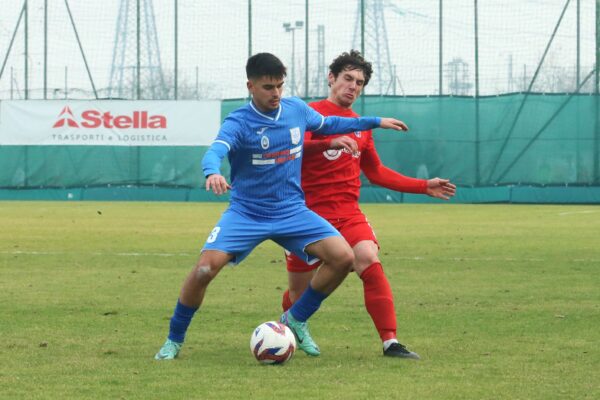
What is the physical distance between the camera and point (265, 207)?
7.27 m

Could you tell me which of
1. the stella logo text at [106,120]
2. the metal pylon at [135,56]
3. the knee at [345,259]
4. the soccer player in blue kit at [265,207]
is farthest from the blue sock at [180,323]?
the metal pylon at [135,56]

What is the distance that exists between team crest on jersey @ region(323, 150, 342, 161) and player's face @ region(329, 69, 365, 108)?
39 cm

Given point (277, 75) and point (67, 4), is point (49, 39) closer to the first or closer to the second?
point (67, 4)

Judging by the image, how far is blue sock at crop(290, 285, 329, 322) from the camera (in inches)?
296

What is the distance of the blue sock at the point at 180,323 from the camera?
7.18 meters

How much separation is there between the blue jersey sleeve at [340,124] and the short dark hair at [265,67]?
570 millimetres

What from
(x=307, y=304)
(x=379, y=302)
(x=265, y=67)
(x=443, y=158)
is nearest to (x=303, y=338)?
(x=307, y=304)

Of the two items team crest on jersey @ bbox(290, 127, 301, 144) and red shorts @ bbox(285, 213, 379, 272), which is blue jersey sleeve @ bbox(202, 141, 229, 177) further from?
red shorts @ bbox(285, 213, 379, 272)

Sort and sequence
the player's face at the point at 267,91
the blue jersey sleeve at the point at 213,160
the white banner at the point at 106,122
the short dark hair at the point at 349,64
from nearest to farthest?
the blue jersey sleeve at the point at 213,160, the player's face at the point at 267,91, the short dark hair at the point at 349,64, the white banner at the point at 106,122

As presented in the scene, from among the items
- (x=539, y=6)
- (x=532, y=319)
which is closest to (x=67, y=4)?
(x=539, y=6)

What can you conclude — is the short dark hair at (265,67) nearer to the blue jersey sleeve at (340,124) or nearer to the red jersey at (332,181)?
the blue jersey sleeve at (340,124)

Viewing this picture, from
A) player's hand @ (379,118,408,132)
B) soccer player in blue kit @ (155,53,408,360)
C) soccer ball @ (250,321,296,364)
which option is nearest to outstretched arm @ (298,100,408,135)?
player's hand @ (379,118,408,132)

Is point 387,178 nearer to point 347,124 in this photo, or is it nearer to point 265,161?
point 347,124

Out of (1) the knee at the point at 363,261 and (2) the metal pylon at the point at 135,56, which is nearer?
(1) the knee at the point at 363,261
